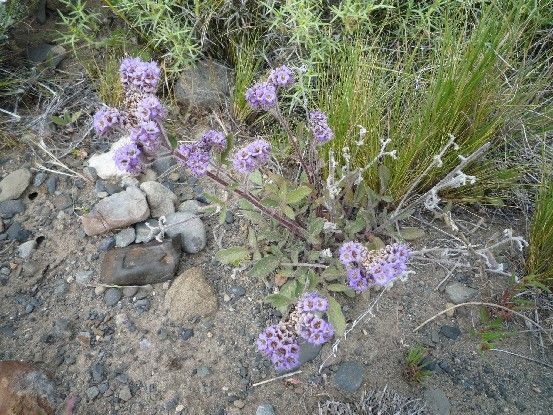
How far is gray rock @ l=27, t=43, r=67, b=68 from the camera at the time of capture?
9.71 feet

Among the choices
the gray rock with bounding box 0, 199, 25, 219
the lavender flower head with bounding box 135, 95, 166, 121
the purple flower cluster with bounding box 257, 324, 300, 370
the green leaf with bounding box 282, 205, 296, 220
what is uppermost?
the lavender flower head with bounding box 135, 95, 166, 121

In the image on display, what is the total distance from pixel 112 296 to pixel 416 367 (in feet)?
4.01

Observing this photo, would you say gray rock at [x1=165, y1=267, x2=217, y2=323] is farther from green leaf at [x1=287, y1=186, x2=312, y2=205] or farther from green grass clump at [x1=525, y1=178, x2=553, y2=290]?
green grass clump at [x1=525, y1=178, x2=553, y2=290]

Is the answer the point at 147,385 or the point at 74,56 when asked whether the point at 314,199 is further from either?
the point at 74,56

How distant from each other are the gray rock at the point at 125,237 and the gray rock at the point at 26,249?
1.22 feet

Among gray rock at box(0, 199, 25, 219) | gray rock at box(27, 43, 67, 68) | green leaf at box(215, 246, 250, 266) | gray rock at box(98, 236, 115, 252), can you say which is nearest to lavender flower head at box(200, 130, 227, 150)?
green leaf at box(215, 246, 250, 266)

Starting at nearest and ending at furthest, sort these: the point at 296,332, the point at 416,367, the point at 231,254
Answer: the point at 296,332
the point at 416,367
the point at 231,254

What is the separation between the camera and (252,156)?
1.74 meters

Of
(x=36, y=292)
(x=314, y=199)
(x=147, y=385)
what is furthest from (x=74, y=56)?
(x=147, y=385)

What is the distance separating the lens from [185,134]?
9.09ft

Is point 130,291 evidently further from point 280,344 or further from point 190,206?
point 280,344

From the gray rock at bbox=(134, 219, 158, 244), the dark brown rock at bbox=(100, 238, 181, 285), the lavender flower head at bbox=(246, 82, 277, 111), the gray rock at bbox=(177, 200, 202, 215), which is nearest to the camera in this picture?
the lavender flower head at bbox=(246, 82, 277, 111)

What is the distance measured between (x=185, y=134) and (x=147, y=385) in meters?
1.31

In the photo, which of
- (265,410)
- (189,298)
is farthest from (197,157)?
(265,410)
